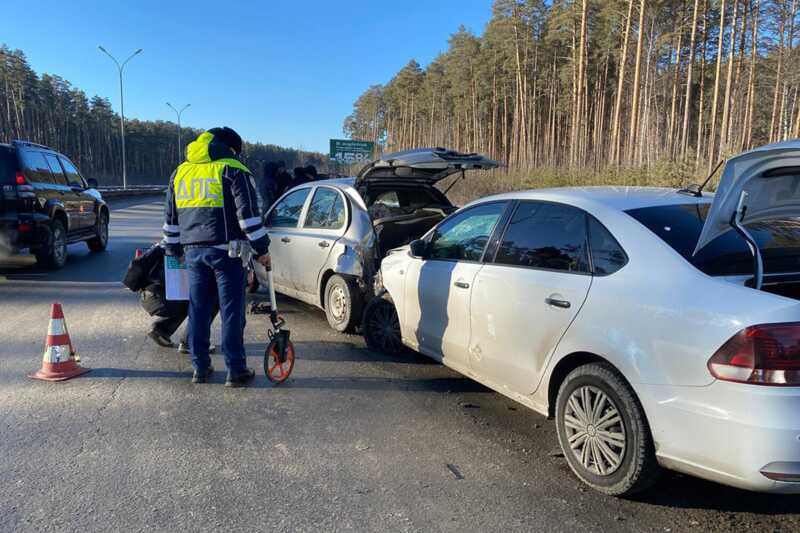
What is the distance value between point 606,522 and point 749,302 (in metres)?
1.30

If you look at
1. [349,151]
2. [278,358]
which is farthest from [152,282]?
[349,151]

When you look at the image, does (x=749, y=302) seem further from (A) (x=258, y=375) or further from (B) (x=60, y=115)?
(B) (x=60, y=115)

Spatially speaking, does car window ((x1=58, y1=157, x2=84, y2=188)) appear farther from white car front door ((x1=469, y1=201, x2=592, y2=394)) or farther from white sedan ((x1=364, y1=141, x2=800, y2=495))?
white car front door ((x1=469, y1=201, x2=592, y2=394))

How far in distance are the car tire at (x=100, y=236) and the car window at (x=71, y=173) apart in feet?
2.94

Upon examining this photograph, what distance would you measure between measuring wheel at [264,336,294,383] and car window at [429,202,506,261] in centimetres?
149

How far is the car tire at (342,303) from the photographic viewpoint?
6.06 meters

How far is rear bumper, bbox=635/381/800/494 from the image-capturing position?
7.86 ft

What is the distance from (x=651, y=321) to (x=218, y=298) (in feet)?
11.3

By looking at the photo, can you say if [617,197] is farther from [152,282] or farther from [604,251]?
[152,282]

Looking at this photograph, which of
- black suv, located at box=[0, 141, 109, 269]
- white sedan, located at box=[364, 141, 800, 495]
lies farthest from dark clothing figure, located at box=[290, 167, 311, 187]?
white sedan, located at box=[364, 141, 800, 495]

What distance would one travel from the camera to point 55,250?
31.2 feet

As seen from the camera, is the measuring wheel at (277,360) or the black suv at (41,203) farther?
the black suv at (41,203)

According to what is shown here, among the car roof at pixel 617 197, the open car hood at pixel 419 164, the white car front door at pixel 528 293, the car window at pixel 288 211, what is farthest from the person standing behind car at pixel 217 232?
the car window at pixel 288 211

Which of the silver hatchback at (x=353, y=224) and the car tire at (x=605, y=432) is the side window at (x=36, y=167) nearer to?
the silver hatchback at (x=353, y=224)
